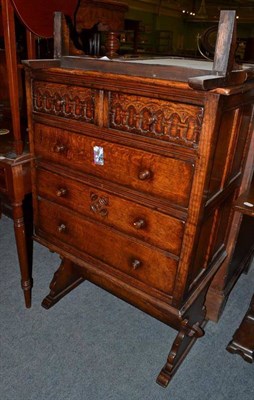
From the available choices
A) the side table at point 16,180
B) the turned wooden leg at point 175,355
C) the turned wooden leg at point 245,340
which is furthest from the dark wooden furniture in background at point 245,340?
the side table at point 16,180

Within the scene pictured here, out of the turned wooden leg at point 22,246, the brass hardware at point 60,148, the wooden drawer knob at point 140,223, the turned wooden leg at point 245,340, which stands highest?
the brass hardware at point 60,148

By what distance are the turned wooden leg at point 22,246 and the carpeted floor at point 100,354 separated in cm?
17

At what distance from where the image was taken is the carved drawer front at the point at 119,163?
1.23 m

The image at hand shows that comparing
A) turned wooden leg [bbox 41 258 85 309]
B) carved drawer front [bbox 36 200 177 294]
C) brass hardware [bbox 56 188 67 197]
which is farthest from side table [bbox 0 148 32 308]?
turned wooden leg [bbox 41 258 85 309]

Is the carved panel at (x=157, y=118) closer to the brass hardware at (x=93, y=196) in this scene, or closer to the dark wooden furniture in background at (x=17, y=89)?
the brass hardware at (x=93, y=196)

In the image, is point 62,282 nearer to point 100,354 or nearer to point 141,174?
point 100,354

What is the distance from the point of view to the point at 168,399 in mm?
1679

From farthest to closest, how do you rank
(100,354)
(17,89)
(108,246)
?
(100,354) < (17,89) < (108,246)

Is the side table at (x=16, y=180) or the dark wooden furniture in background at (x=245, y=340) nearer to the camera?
the side table at (x=16, y=180)

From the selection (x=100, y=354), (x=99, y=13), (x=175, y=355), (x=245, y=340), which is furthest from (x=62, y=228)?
(x=99, y=13)

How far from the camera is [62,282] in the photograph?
7.43ft

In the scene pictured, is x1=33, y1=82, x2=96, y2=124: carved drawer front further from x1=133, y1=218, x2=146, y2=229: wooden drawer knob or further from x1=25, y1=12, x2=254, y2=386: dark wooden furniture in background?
x1=133, y1=218, x2=146, y2=229: wooden drawer knob

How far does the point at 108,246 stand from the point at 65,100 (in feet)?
2.34

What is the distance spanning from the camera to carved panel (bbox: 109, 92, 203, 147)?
1108mm
